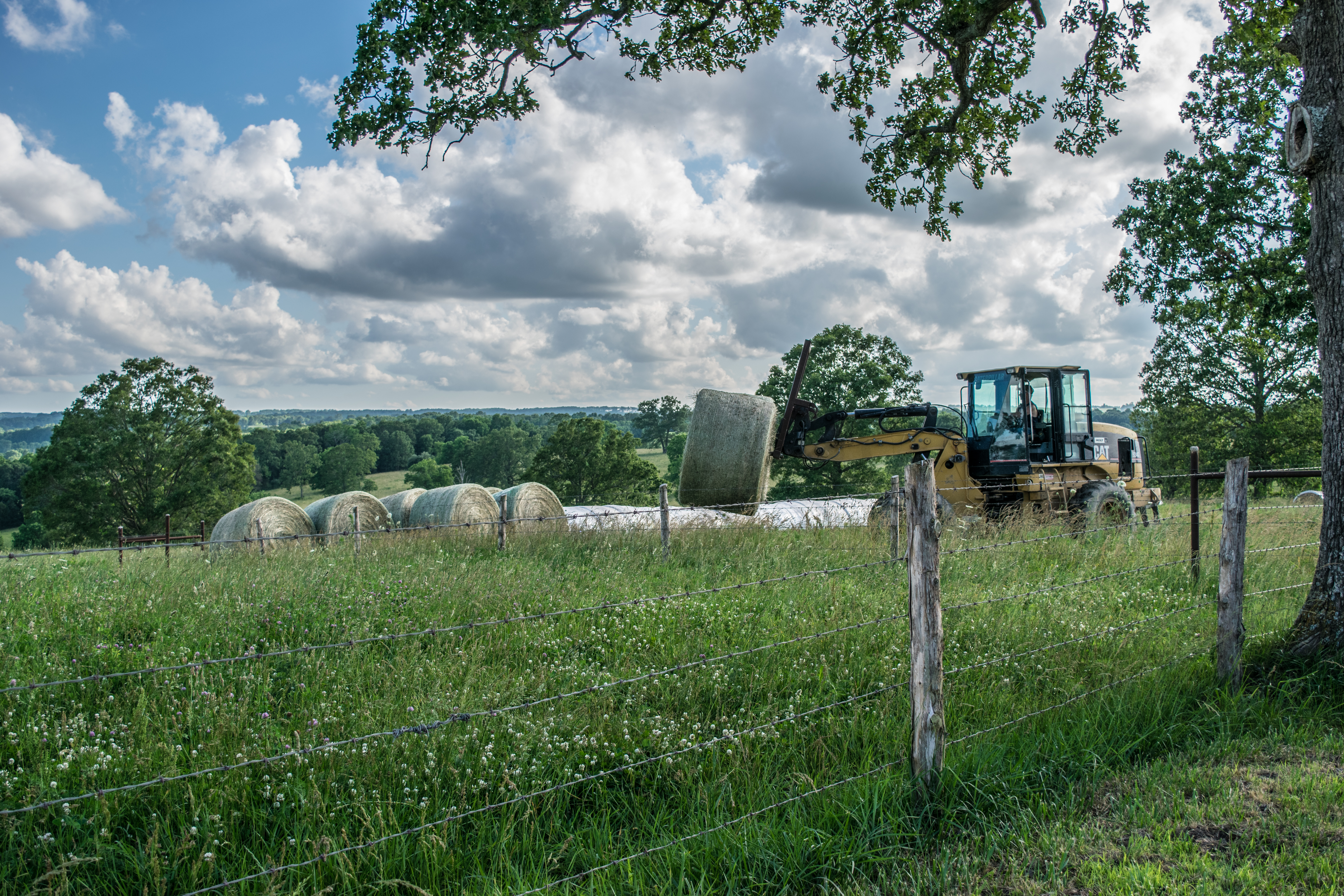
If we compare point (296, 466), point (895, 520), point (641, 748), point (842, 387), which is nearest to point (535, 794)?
point (641, 748)

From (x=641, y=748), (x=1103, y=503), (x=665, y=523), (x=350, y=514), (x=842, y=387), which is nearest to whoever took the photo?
(x=641, y=748)

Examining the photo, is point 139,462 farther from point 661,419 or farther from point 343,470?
point 661,419

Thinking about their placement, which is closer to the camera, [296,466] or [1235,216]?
[1235,216]

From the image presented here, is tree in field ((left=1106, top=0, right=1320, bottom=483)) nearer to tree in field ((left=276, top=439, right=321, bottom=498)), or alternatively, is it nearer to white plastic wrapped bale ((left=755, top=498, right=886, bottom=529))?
white plastic wrapped bale ((left=755, top=498, right=886, bottom=529))

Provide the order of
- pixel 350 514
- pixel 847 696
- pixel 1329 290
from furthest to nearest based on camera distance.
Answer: pixel 350 514, pixel 1329 290, pixel 847 696

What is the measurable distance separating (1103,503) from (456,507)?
11799mm

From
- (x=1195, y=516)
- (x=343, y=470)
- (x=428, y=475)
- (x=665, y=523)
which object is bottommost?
(x=428, y=475)

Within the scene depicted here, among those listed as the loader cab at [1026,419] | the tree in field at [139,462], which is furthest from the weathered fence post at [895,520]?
the tree in field at [139,462]

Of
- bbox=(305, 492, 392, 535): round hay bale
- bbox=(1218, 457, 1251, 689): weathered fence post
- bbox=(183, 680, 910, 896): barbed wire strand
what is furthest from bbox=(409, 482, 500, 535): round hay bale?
bbox=(1218, 457, 1251, 689): weathered fence post


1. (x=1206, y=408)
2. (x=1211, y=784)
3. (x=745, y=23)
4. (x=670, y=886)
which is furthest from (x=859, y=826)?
(x=1206, y=408)

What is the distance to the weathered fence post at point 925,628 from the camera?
356 centimetres

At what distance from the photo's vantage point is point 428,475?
240ft

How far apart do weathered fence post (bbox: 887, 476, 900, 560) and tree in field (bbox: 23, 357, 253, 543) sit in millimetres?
36416

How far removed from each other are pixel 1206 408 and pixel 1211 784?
1359 inches
